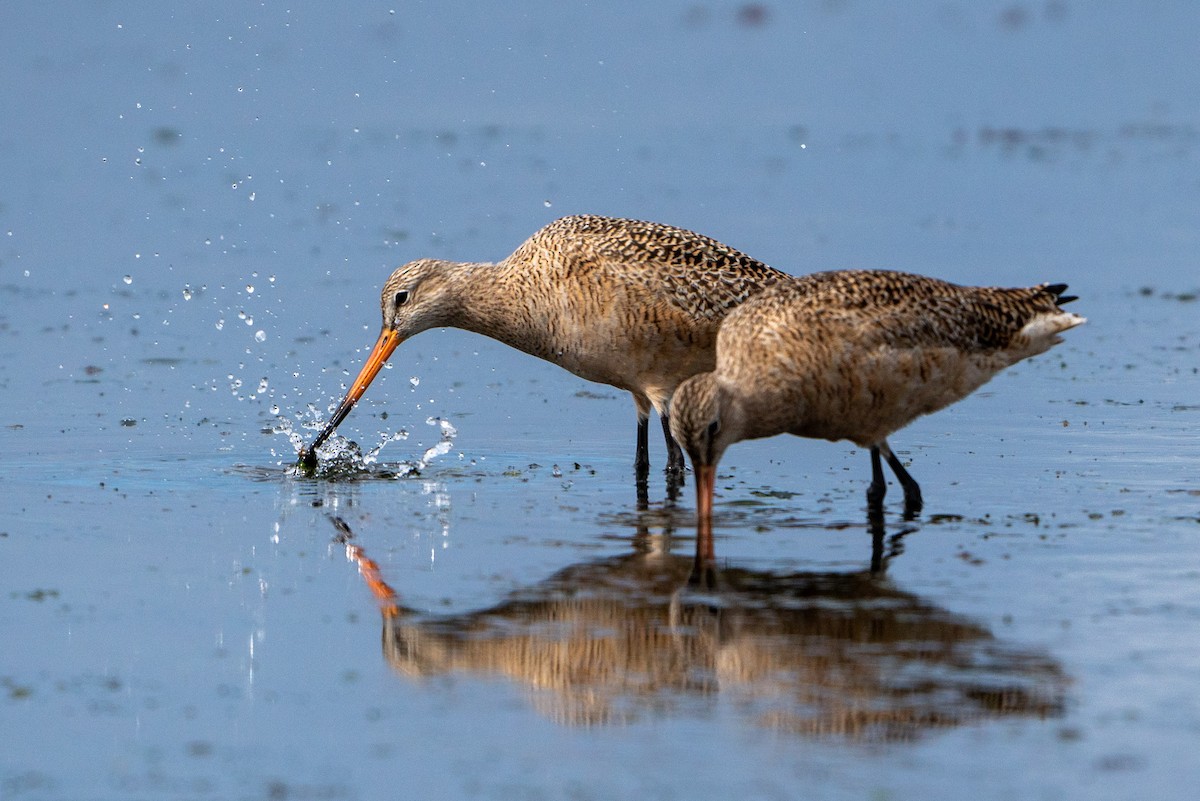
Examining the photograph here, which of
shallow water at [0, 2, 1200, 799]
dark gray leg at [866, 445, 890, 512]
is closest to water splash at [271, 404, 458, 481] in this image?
shallow water at [0, 2, 1200, 799]

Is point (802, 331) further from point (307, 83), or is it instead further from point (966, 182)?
point (307, 83)

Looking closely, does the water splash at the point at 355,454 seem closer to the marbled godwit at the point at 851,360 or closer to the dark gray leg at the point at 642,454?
the dark gray leg at the point at 642,454

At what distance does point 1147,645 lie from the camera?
22.1ft

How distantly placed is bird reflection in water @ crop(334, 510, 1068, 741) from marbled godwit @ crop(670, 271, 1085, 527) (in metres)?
0.68

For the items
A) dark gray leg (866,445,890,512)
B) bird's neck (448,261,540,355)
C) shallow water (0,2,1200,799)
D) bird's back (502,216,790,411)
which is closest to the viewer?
shallow water (0,2,1200,799)

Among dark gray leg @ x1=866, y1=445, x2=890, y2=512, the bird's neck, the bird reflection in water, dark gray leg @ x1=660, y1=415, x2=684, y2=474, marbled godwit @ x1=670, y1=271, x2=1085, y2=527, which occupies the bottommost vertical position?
the bird reflection in water

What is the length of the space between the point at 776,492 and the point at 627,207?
816cm

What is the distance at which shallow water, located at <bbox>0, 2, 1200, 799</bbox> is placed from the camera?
5852 millimetres

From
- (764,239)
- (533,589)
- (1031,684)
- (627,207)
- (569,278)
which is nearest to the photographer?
(1031,684)

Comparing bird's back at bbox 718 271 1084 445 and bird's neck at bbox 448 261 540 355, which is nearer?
bird's back at bbox 718 271 1084 445

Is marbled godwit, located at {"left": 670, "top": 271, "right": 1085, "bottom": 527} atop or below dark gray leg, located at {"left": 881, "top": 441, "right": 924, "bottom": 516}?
atop

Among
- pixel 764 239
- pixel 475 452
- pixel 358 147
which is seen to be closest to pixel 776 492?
pixel 475 452

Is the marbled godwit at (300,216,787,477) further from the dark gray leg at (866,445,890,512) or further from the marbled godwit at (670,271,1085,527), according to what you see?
the dark gray leg at (866,445,890,512)

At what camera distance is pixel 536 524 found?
8.73 metres
